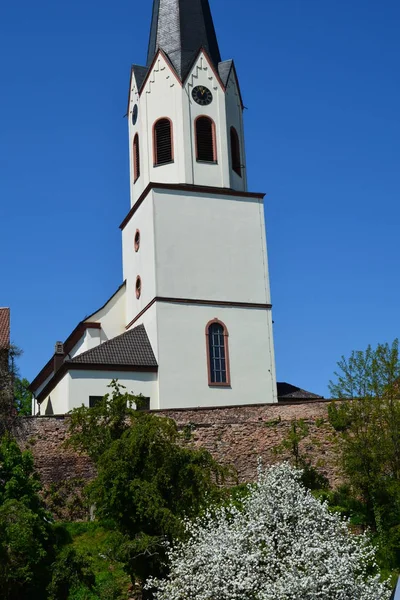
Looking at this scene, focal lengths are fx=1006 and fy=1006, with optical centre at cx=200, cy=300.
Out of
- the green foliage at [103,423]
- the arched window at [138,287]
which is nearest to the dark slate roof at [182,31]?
the arched window at [138,287]

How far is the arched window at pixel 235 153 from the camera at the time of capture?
4141 centimetres

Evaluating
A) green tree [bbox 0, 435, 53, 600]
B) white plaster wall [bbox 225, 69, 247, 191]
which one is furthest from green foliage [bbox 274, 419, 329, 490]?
white plaster wall [bbox 225, 69, 247, 191]

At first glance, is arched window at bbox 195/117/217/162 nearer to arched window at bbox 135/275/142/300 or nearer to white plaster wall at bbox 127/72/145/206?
white plaster wall at bbox 127/72/145/206

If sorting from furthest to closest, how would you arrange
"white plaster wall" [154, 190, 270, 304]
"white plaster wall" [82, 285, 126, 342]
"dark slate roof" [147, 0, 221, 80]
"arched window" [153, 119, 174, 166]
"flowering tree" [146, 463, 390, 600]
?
"white plaster wall" [82, 285, 126, 342]
"dark slate roof" [147, 0, 221, 80]
"arched window" [153, 119, 174, 166]
"white plaster wall" [154, 190, 270, 304]
"flowering tree" [146, 463, 390, 600]

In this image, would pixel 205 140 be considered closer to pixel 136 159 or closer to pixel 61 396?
pixel 136 159

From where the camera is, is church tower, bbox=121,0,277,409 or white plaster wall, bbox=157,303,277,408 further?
church tower, bbox=121,0,277,409

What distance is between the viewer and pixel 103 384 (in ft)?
121

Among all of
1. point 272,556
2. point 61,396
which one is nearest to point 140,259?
point 61,396

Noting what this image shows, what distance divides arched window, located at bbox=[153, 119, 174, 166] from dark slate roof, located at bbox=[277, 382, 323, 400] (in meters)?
10.3

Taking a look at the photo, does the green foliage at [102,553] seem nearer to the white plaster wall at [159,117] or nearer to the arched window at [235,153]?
the white plaster wall at [159,117]

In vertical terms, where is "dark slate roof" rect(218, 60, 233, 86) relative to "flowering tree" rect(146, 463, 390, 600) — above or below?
above

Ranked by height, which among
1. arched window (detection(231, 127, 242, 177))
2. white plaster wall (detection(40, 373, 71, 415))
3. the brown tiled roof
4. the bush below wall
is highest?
arched window (detection(231, 127, 242, 177))

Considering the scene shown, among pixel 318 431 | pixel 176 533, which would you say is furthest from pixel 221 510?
pixel 318 431

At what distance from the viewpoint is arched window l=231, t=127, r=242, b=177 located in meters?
41.4
